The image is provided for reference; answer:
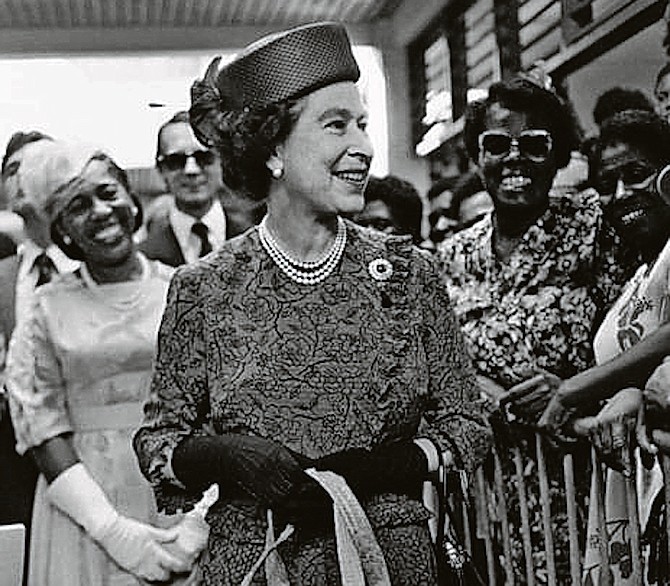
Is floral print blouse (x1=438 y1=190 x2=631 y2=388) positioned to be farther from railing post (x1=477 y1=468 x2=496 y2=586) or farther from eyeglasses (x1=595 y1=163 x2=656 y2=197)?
railing post (x1=477 y1=468 x2=496 y2=586)

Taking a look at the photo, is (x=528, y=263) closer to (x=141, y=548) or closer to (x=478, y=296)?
(x=478, y=296)

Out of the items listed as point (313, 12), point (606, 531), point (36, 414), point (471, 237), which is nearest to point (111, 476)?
point (36, 414)

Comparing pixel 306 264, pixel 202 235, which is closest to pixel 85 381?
pixel 202 235

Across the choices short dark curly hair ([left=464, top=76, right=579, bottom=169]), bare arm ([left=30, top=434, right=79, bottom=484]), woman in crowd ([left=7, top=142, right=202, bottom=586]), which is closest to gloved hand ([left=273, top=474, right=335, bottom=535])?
short dark curly hair ([left=464, top=76, right=579, bottom=169])

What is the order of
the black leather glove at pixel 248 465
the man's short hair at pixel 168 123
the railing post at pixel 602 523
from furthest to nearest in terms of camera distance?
the man's short hair at pixel 168 123
the railing post at pixel 602 523
the black leather glove at pixel 248 465

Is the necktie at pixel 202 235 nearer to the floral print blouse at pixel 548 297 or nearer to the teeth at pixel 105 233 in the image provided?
the teeth at pixel 105 233

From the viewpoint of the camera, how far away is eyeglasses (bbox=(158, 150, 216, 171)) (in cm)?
374

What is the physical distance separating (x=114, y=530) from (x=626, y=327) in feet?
4.16

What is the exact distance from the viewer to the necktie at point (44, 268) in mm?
3576

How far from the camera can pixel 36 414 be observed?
3119mm

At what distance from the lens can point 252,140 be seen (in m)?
1.83

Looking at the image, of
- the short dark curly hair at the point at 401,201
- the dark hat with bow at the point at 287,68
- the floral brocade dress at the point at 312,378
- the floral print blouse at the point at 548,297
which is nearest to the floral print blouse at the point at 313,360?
the floral brocade dress at the point at 312,378

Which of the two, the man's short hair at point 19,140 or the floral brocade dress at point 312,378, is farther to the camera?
the man's short hair at point 19,140

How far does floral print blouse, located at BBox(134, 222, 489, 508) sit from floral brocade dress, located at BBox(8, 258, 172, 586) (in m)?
1.30
